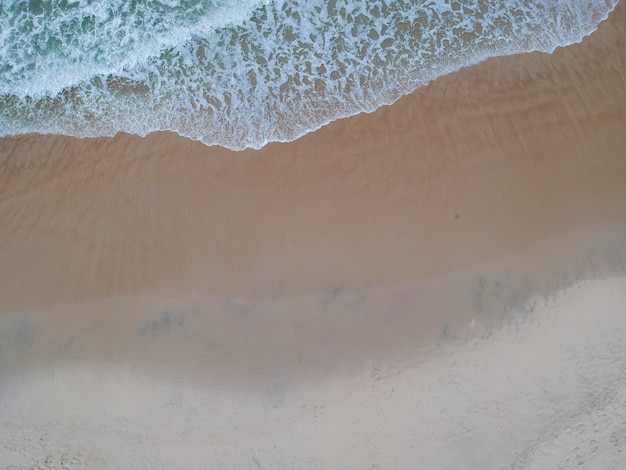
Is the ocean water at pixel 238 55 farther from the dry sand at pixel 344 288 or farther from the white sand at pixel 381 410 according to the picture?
the white sand at pixel 381 410

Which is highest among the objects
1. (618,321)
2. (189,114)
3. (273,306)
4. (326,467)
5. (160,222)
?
(189,114)

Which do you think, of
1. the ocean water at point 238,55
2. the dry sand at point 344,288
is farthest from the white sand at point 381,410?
the ocean water at point 238,55

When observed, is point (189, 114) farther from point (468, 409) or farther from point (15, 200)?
point (468, 409)

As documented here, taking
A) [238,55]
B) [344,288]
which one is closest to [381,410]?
[344,288]

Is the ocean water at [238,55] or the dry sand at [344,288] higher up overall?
the ocean water at [238,55]

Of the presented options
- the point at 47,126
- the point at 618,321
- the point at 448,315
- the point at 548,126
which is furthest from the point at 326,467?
the point at 47,126

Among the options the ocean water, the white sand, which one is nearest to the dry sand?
the white sand
